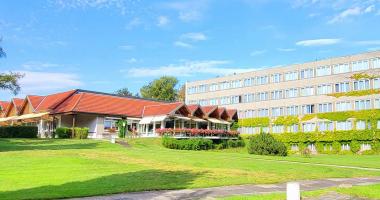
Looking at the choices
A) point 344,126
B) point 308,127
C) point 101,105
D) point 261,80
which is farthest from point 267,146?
point 261,80

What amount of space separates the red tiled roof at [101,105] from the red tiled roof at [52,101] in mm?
714

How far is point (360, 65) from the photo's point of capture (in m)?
62.7

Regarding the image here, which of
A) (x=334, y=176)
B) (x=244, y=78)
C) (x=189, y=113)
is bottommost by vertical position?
(x=334, y=176)

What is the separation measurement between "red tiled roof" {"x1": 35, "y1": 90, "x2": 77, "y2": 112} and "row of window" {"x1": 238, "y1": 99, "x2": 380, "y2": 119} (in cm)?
3268

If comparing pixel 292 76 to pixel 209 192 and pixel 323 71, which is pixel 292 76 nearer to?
pixel 323 71

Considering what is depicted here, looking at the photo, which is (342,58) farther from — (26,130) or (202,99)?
(26,130)

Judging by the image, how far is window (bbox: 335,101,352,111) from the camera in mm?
63750

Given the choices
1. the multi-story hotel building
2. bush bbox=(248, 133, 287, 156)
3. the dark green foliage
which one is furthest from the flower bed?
the multi-story hotel building

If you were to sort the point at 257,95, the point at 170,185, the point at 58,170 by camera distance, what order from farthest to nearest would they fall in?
the point at 257,95, the point at 58,170, the point at 170,185

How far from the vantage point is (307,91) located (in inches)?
2734

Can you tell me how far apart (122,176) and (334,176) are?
35.1 ft

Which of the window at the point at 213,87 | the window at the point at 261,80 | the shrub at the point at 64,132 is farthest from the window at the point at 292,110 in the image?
the shrub at the point at 64,132

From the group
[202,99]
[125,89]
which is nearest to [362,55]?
[202,99]

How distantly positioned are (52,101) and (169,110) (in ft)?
57.7
